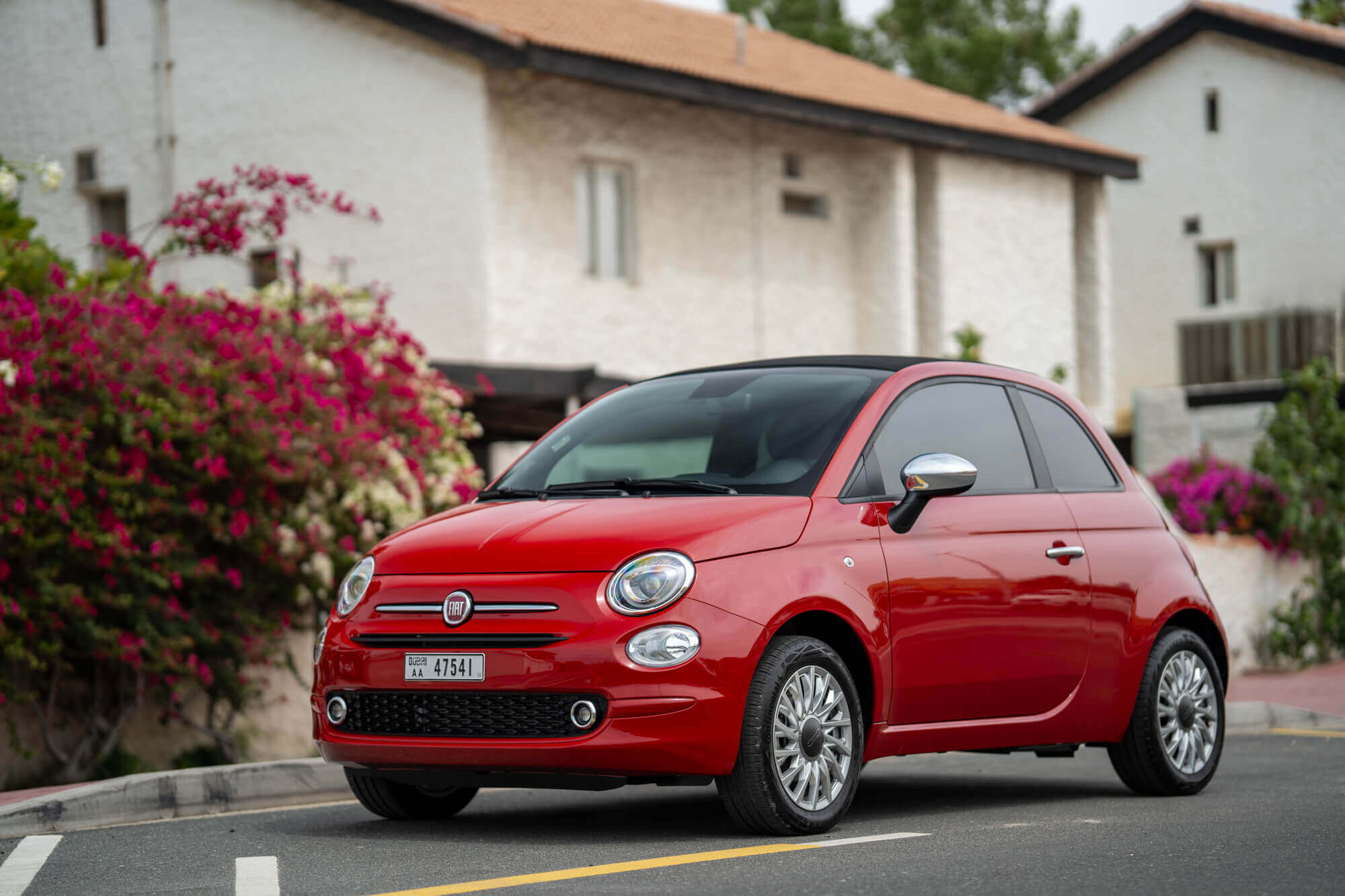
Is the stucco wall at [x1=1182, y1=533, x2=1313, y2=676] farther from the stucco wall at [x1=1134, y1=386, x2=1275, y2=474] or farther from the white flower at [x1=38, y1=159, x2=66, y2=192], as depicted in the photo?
the white flower at [x1=38, y1=159, x2=66, y2=192]

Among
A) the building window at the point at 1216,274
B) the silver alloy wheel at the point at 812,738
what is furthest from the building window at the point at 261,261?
the building window at the point at 1216,274

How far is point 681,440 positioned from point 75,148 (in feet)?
49.5

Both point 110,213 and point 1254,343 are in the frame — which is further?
point 1254,343

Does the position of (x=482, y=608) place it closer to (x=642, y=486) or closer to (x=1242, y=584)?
(x=642, y=486)

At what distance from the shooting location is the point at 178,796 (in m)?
8.52

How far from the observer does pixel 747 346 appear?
70.6ft

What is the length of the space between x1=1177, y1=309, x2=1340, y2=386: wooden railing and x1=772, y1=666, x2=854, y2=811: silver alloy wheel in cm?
2283

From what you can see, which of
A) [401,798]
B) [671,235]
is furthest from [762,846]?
[671,235]

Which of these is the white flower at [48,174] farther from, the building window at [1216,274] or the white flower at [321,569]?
the building window at [1216,274]

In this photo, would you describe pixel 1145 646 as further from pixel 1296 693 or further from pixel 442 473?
pixel 1296 693

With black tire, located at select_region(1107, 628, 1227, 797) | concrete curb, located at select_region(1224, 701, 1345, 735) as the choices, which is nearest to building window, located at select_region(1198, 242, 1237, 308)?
concrete curb, located at select_region(1224, 701, 1345, 735)

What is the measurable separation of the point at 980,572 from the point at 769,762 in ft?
4.71

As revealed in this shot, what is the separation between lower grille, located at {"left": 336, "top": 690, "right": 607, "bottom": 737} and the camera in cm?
653

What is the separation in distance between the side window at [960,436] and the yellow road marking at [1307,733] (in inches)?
209
